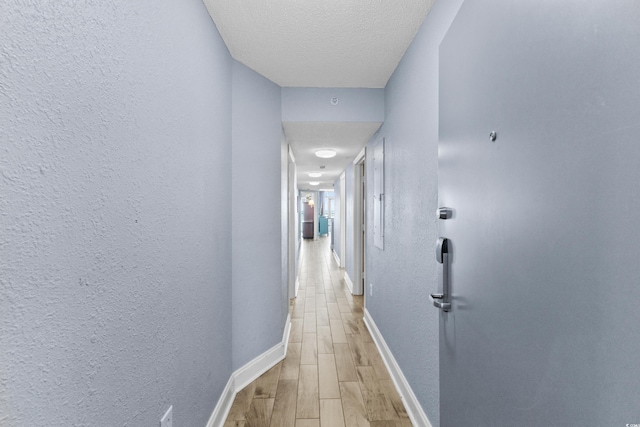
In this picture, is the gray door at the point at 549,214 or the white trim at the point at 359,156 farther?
the white trim at the point at 359,156

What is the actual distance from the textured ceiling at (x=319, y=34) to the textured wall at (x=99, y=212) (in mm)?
303

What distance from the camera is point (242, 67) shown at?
2029 mm

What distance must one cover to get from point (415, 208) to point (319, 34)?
1170mm

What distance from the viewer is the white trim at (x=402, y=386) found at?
1.59 m

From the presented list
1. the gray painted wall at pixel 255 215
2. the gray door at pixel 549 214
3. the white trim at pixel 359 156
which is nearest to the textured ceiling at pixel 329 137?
the white trim at pixel 359 156

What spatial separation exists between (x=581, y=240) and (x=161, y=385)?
1.27 meters

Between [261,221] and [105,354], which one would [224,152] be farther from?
[105,354]

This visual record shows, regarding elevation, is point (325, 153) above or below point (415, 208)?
above

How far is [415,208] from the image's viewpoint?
1662mm

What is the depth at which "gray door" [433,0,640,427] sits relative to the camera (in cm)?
40

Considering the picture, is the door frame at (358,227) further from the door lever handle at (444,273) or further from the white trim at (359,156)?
the door lever handle at (444,273)

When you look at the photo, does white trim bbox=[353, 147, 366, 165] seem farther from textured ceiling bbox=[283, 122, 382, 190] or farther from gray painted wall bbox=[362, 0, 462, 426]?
gray painted wall bbox=[362, 0, 462, 426]

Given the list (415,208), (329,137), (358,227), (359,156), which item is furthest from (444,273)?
(358,227)

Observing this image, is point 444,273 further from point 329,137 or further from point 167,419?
point 329,137
